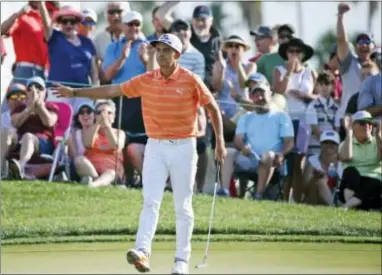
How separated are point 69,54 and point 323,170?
130 inches

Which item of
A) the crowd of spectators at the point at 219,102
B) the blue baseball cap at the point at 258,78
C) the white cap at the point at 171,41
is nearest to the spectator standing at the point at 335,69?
the crowd of spectators at the point at 219,102

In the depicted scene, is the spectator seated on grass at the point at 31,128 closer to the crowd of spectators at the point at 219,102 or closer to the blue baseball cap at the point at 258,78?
the crowd of spectators at the point at 219,102

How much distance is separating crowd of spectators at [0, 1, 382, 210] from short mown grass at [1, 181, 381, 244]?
45 cm

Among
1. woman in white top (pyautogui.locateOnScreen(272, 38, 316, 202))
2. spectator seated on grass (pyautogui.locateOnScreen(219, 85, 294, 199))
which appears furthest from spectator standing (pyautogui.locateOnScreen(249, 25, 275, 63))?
spectator seated on grass (pyautogui.locateOnScreen(219, 85, 294, 199))

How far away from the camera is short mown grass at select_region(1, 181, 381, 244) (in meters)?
13.6

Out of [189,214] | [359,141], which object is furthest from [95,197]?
[189,214]

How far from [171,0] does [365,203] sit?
3.74 metres

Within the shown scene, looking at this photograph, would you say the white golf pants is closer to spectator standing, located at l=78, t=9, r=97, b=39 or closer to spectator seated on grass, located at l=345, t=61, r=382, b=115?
spectator seated on grass, located at l=345, t=61, r=382, b=115

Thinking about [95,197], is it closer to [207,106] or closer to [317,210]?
[317,210]

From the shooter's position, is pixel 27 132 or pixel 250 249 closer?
pixel 250 249

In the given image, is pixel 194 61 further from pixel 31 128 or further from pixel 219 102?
pixel 31 128

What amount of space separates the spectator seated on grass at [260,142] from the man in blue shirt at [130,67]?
3.65ft

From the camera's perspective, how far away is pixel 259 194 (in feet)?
54.0

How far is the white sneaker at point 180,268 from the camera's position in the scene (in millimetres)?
10234
